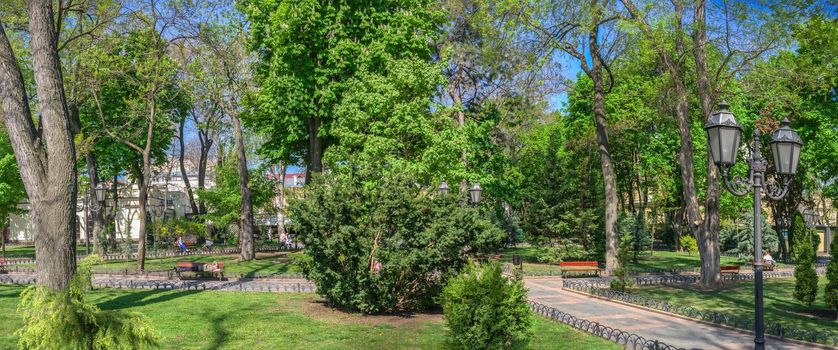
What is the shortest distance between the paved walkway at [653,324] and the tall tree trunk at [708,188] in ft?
17.6

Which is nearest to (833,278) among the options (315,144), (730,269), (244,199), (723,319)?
(723,319)

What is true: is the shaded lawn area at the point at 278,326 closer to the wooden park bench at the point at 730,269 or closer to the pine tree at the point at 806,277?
the pine tree at the point at 806,277

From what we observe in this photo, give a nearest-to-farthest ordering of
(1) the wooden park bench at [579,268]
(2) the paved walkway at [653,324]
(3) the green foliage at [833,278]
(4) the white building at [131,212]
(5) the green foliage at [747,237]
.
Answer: (2) the paved walkway at [653,324] < (3) the green foliage at [833,278] < (1) the wooden park bench at [579,268] < (5) the green foliage at [747,237] < (4) the white building at [131,212]

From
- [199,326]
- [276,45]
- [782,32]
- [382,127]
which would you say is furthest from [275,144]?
[782,32]

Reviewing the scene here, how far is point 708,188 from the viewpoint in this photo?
850 inches

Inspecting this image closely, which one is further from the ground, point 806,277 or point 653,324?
point 806,277

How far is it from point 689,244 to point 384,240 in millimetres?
37641

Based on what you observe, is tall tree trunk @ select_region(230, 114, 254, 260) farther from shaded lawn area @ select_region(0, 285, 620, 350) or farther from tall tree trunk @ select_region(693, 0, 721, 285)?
tall tree trunk @ select_region(693, 0, 721, 285)

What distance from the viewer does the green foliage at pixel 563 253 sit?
105ft

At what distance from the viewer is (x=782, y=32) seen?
19000 millimetres

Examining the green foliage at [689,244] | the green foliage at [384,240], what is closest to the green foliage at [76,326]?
the green foliage at [384,240]

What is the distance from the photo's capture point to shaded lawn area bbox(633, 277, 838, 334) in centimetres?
1608

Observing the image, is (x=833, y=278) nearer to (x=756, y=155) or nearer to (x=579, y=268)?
(x=756, y=155)

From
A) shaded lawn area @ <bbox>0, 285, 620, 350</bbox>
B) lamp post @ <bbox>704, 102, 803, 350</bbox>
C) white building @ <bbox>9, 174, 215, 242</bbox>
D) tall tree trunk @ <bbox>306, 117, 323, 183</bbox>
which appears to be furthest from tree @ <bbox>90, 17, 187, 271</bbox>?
white building @ <bbox>9, 174, 215, 242</bbox>
